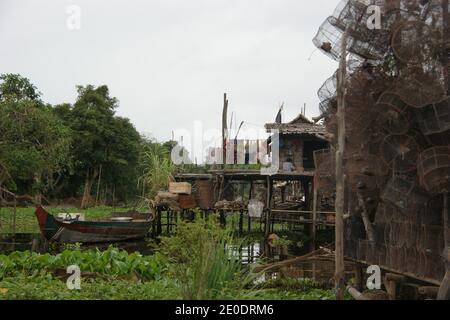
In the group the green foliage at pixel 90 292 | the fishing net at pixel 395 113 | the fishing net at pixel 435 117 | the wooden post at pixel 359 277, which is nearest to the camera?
the green foliage at pixel 90 292

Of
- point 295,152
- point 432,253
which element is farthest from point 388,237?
point 295,152

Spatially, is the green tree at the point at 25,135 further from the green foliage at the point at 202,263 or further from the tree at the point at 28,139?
the green foliage at the point at 202,263

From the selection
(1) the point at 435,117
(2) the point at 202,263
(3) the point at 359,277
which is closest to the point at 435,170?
(1) the point at 435,117

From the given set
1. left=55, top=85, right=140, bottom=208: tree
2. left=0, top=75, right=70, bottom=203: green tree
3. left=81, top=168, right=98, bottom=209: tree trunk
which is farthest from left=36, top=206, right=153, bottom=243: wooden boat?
left=81, top=168, right=98, bottom=209: tree trunk

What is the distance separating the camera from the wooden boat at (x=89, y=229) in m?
20.8

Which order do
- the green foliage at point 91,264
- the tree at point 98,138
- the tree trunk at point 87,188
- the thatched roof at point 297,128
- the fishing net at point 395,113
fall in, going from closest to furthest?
1. the fishing net at point 395,113
2. the green foliage at point 91,264
3. the thatched roof at point 297,128
4. the tree at point 98,138
5. the tree trunk at point 87,188

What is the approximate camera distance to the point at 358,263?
9672mm

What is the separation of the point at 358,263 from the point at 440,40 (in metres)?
4.42

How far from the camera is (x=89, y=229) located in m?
21.6

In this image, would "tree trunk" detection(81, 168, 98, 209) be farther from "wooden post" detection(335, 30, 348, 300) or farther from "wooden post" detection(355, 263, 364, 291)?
"wooden post" detection(335, 30, 348, 300)

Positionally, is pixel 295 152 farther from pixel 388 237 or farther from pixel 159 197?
pixel 388 237

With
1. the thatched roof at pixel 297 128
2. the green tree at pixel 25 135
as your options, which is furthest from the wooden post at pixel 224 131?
the green tree at pixel 25 135

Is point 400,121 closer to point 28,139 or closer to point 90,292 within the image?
point 90,292

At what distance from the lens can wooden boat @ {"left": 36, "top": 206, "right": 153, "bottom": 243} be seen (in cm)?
2080
